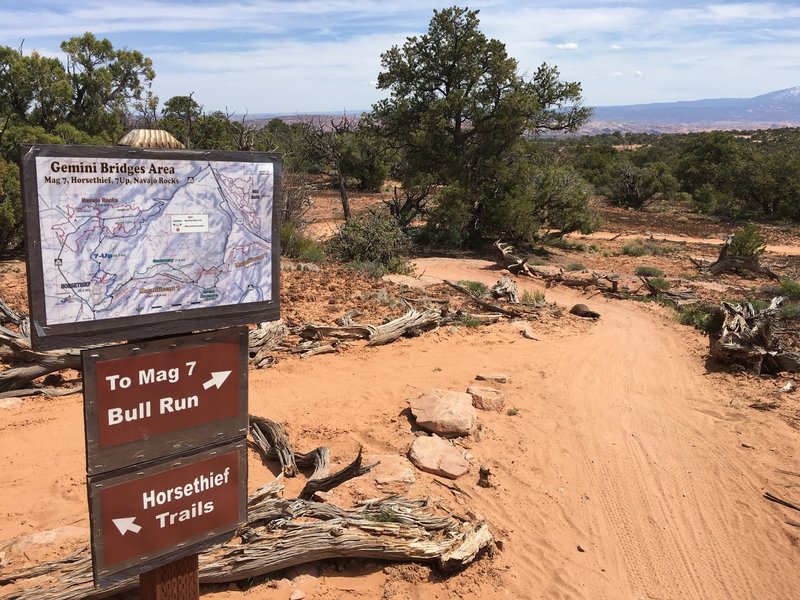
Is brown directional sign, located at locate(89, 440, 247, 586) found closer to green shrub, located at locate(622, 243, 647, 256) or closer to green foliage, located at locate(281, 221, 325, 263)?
green foliage, located at locate(281, 221, 325, 263)

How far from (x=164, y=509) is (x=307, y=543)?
5.51 feet

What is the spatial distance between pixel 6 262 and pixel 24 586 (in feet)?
35.5

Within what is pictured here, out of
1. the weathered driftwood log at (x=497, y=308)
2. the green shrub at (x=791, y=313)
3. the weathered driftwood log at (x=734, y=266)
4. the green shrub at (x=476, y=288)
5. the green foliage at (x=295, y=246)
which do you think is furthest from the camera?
the weathered driftwood log at (x=734, y=266)

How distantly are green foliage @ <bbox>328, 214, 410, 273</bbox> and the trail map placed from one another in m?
13.1

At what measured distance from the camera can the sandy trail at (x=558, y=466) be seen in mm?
4457

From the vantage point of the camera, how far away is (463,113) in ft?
64.3

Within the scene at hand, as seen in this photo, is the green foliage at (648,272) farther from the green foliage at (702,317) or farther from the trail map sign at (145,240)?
the trail map sign at (145,240)

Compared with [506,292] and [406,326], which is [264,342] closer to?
[406,326]

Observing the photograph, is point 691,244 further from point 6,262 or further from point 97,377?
point 97,377

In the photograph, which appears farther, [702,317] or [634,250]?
[634,250]

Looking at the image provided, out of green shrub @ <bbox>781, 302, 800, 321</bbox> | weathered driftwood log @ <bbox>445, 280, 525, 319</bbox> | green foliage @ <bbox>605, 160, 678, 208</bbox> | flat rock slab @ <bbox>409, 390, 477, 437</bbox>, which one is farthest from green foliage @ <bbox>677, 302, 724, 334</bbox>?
green foliage @ <bbox>605, 160, 678, 208</bbox>

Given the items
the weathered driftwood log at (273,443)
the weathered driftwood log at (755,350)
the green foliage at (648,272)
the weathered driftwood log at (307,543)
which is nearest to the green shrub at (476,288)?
the weathered driftwood log at (755,350)

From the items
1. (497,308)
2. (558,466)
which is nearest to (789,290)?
(497,308)

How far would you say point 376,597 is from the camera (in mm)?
3930
